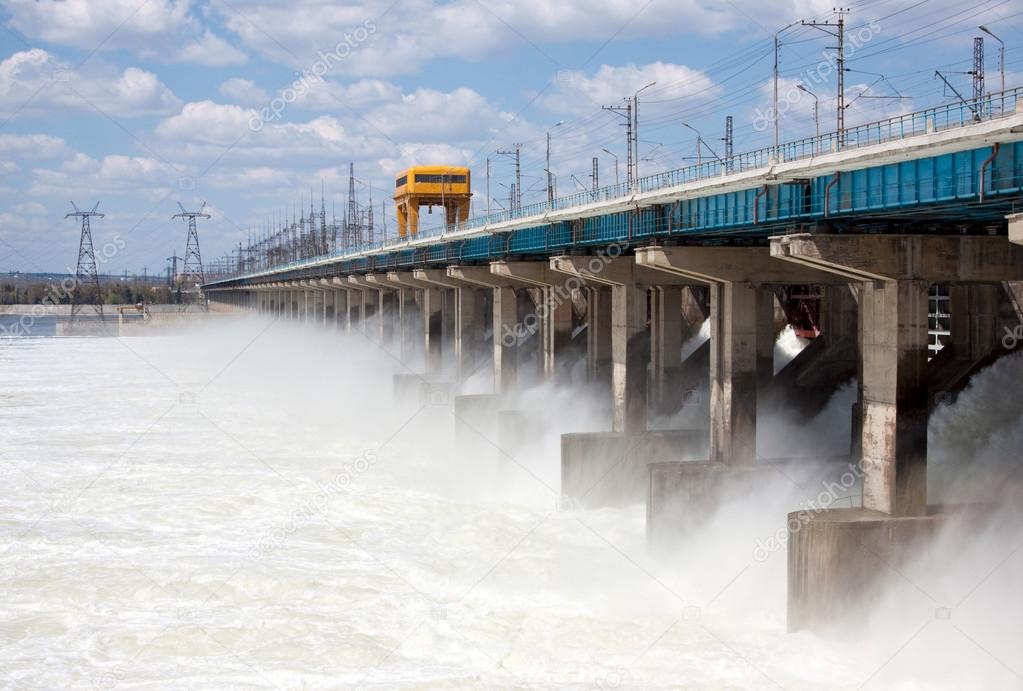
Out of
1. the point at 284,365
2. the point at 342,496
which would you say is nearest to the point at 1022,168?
the point at 342,496

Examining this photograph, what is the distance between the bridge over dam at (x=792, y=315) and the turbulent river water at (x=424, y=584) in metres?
1.24

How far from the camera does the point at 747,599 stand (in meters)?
27.8

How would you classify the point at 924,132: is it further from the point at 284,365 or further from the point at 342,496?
the point at 284,365

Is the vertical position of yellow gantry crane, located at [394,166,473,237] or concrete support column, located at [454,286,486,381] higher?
yellow gantry crane, located at [394,166,473,237]

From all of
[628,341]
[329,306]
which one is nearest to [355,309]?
[329,306]

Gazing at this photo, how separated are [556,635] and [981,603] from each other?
9.28 metres

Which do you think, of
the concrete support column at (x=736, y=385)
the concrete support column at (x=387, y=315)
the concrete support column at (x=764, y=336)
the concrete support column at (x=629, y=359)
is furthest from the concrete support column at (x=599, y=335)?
the concrete support column at (x=387, y=315)

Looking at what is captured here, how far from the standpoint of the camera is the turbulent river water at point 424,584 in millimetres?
22953

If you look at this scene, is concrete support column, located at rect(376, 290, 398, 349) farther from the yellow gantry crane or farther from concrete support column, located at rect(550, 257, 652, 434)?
concrete support column, located at rect(550, 257, 652, 434)

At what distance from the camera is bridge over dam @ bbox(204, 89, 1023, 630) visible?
24703mm

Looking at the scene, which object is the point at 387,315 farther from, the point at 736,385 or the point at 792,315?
the point at 736,385

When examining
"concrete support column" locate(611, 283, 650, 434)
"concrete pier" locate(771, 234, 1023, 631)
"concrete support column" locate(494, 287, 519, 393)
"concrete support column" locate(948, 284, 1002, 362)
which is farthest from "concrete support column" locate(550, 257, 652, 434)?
"concrete pier" locate(771, 234, 1023, 631)

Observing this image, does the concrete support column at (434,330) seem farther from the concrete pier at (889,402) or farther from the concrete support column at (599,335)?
the concrete pier at (889,402)

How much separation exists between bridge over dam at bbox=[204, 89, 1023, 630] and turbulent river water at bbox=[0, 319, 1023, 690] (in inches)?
49.0
